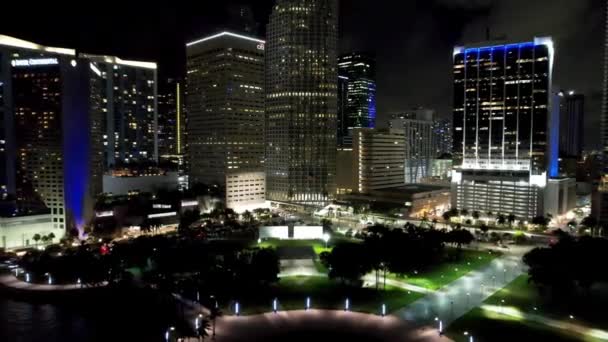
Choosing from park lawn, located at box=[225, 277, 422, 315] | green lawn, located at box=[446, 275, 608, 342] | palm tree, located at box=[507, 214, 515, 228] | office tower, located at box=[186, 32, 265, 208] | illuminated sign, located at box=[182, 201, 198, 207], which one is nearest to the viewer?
green lawn, located at box=[446, 275, 608, 342]

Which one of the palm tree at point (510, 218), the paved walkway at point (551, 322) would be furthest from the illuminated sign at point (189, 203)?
the palm tree at point (510, 218)

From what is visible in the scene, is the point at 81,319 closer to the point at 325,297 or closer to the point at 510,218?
the point at 325,297

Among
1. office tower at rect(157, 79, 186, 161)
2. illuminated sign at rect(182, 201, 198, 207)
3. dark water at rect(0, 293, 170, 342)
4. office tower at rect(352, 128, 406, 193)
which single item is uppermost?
office tower at rect(157, 79, 186, 161)

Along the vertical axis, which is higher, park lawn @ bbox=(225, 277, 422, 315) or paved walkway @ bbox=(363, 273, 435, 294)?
park lawn @ bbox=(225, 277, 422, 315)

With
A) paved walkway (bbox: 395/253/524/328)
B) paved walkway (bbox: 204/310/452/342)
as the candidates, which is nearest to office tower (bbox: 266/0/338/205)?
paved walkway (bbox: 395/253/524/328)

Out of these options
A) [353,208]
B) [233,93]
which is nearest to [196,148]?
[233,93]

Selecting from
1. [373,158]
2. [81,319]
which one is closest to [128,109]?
[373,158]

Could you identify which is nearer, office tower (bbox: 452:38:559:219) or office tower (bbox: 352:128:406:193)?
office tower (bbox: 452:38:559:219)

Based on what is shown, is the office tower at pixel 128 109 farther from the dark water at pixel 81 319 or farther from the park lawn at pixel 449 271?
the park lawn at pixel 449 271

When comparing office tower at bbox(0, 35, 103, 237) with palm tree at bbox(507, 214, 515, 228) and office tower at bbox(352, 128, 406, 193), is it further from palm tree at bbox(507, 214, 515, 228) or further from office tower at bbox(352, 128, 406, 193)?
palm tree at bbox(507, 214, 515, 228)
